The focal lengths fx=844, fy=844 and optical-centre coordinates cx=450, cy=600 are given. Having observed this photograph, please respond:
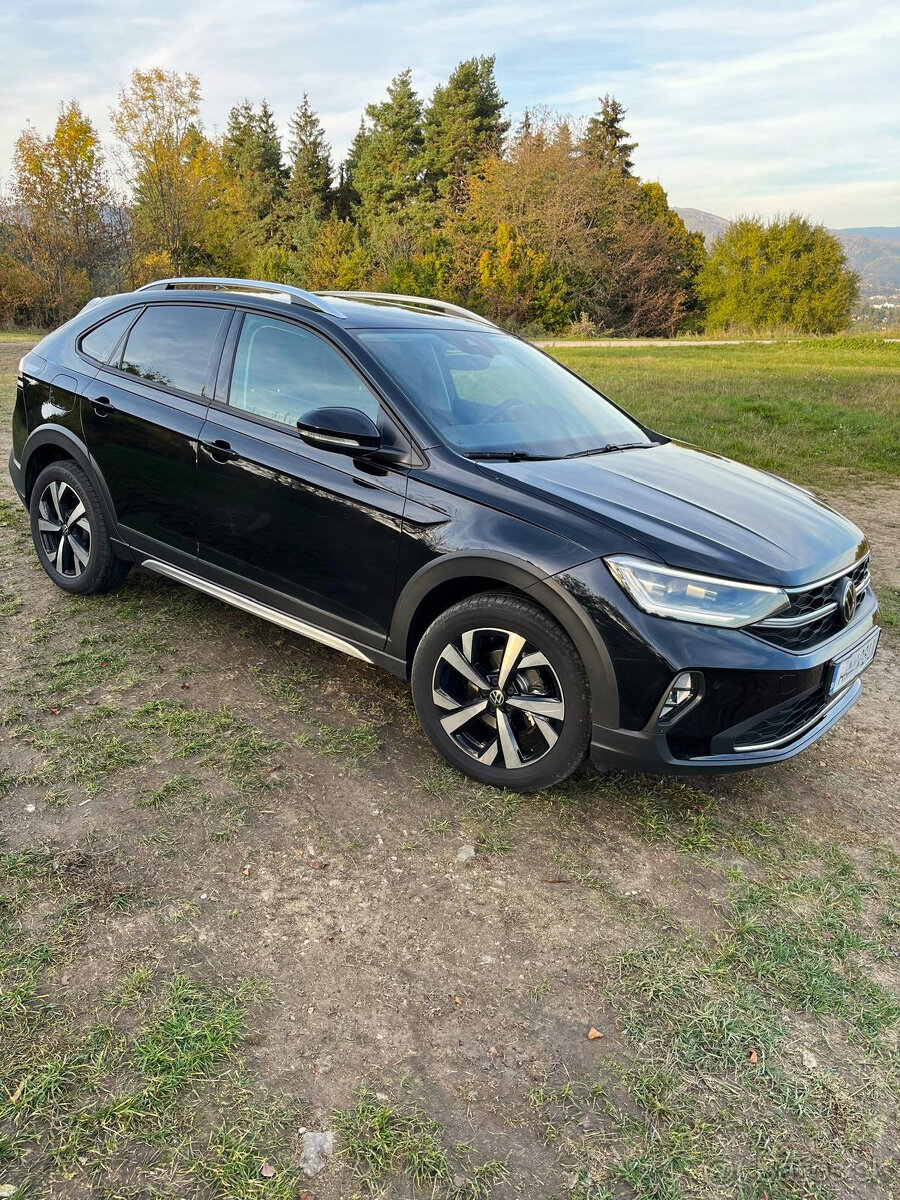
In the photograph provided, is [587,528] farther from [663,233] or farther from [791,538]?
[663,233]

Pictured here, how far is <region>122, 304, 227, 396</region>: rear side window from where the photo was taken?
3.97m

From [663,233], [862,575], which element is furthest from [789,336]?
[862,575]

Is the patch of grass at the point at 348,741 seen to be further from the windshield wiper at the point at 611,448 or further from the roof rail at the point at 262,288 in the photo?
the roof rail at the point at 262,288

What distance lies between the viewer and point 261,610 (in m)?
3.78

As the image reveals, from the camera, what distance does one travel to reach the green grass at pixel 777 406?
9.72m

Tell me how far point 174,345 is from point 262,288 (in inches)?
20.9

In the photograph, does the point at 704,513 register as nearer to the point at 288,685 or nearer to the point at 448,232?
the point at 288,685

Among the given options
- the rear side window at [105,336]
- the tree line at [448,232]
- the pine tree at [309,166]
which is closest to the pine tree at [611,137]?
the tree line at [448,232]

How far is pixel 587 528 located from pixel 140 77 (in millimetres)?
34780

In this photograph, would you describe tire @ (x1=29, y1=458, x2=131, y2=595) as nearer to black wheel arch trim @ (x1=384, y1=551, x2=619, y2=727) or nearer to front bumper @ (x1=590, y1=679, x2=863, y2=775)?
black wheel arch trim @ (x1=384, y1=551, x2=619, y2=727)

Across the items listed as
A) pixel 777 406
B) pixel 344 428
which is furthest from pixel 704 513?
pixel 777 406

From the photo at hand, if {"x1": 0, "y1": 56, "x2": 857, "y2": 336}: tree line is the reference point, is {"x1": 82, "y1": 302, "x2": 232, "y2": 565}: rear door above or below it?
below

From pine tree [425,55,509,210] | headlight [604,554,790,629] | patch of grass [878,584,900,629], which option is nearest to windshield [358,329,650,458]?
headlight [604,554,790,629]

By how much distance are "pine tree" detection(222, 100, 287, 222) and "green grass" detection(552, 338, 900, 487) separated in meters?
48.0
